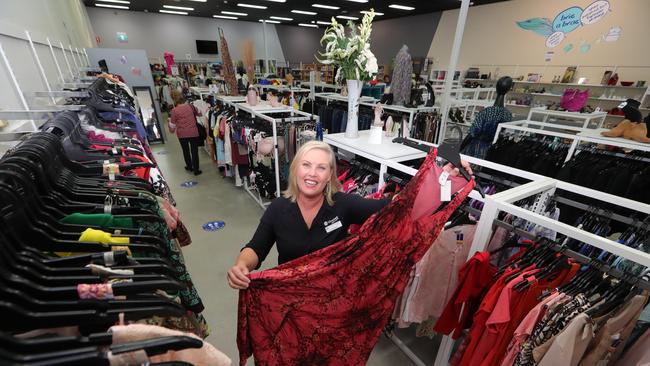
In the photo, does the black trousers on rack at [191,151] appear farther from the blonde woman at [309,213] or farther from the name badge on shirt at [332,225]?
the name badge on shirt at [332,225]

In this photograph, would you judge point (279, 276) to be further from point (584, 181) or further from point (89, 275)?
point (584, 181)

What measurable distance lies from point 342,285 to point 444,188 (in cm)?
68

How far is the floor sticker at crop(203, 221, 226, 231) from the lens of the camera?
3891 mm

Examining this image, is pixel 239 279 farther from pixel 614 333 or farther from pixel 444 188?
pixel 614 333

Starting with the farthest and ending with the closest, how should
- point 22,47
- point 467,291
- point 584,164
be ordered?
point 584,164, point 22,47, point 467,291

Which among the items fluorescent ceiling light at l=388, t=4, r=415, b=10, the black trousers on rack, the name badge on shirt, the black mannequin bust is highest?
fluorescent ceiling light at l=388, t=4, r=415, b=10

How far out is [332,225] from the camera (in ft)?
4.97

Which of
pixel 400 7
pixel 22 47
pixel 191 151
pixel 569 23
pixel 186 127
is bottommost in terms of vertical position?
pixel 191 151

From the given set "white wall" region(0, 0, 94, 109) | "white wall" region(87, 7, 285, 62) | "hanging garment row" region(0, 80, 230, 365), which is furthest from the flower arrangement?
"white wall" region(87, 7, 285, 62)

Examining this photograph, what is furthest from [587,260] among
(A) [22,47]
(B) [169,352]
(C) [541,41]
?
(C) [541,41]

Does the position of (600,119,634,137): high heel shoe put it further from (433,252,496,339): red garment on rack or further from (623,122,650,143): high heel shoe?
(433,252,496,339): red garment on rack

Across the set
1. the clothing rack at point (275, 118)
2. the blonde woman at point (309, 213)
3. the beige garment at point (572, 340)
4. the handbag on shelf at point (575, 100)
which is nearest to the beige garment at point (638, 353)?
the beige garment at point (572, 340)

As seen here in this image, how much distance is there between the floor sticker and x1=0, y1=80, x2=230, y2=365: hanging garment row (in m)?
2.73

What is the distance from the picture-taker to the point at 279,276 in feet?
3.89
